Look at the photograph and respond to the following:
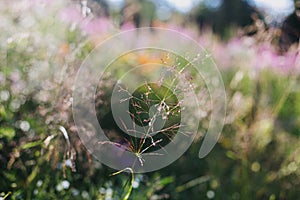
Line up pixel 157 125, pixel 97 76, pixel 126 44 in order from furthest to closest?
pixel 126 44
pixel 97 76
pixel 157 125

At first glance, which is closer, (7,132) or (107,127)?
(7,132)

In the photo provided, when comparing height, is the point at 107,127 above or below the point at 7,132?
below

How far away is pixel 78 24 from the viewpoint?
2.77 m

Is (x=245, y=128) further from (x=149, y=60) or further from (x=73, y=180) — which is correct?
(x=73, y=180)

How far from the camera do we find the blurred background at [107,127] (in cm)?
232

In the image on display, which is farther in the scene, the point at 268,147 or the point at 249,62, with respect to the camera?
the point at 249,62

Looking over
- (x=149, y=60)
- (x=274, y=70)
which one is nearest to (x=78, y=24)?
(x=149, y=60)

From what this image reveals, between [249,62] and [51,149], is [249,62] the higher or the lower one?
the lower one

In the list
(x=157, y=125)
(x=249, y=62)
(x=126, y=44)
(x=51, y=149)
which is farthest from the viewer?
(x=249, y=62)

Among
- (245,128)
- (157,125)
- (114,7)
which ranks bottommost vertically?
(114,7)

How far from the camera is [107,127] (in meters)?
2.63

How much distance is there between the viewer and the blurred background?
2.32m

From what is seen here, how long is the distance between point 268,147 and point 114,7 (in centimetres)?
226

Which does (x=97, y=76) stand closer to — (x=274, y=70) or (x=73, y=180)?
(x=73, y=180)
